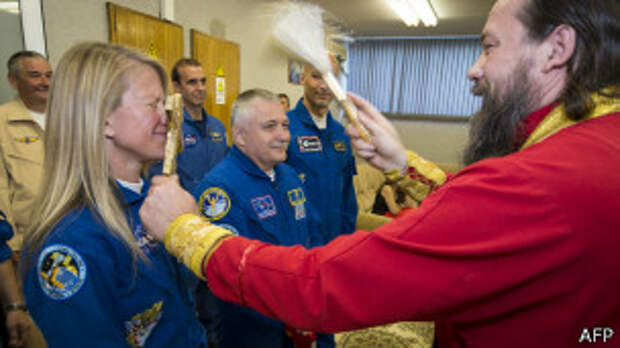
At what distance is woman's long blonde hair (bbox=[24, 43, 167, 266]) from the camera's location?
1022 mm

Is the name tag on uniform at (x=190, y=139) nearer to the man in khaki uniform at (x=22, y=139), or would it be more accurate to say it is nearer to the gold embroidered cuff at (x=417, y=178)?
the man in khaki uniform at (x=22, y=139)

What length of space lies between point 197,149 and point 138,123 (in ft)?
6.77

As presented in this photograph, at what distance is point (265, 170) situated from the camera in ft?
6.56

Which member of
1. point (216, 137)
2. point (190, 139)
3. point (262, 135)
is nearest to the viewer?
point (262, 135)

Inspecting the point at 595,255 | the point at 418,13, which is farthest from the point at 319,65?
the point at 418,13

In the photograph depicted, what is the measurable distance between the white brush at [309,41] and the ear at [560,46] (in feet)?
1.90

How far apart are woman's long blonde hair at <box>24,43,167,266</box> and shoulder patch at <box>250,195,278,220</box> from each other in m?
0.72

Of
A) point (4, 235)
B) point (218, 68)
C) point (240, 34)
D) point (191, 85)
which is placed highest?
point (240, 34)

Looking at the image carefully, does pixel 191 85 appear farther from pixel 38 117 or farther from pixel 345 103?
pixel 345 103

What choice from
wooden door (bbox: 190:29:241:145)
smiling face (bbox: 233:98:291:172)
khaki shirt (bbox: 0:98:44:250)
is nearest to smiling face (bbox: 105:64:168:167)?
smiling face (bbox: 233:98:291:172)

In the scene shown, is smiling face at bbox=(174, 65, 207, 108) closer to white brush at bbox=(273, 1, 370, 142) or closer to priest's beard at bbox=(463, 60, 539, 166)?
white brush at bbox=(273, 1, 370, 142)

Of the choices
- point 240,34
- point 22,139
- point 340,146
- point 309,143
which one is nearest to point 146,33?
point 22,139

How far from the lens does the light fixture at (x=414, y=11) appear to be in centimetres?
520

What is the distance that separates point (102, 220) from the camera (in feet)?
3.30
